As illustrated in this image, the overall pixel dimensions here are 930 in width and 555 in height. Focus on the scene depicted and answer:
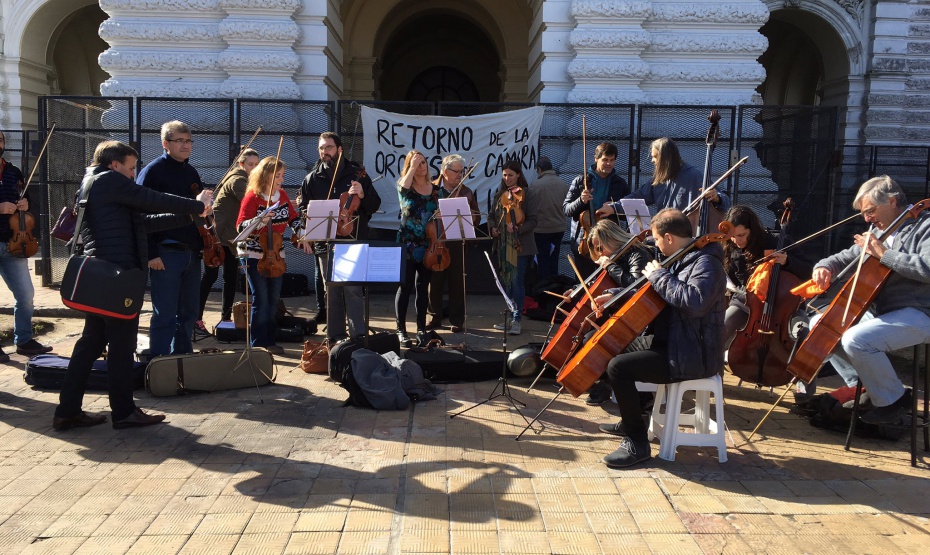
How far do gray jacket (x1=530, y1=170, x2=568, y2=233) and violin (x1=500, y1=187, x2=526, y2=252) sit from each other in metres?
0.66

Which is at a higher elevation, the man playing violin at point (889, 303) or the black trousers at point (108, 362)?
the man playing violin at point (889, 303)

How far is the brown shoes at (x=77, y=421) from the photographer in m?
4.89

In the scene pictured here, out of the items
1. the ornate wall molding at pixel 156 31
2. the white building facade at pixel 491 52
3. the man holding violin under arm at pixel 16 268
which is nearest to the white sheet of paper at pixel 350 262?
the man holding violin under arm at pixel 16 268

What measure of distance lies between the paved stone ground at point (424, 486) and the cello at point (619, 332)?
1.69ft

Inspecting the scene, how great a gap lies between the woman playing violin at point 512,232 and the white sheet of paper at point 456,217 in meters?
1.06

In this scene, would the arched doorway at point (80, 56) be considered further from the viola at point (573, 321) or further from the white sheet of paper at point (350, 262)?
the viola at point (573, 321)

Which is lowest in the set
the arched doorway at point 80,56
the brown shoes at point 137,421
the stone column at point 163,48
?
the brown shoes at point 137,421

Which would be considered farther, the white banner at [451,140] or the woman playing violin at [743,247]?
the white banner at [451,140]

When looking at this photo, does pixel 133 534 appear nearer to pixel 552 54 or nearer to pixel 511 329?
pixel 511 329

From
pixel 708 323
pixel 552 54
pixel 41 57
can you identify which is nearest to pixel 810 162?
pixel 552 54

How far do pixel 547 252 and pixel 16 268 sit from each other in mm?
5157

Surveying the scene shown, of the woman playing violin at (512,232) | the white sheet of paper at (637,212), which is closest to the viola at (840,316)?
the white sheet of paper at (637,212)

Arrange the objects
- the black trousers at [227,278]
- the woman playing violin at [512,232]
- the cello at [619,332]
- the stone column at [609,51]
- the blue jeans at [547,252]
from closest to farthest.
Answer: the cello at [619,332] < the woman playing violin at [512,232] < the black trousers at [227,278] < the blue jeans at [547,252] < the stone column at [609,51]

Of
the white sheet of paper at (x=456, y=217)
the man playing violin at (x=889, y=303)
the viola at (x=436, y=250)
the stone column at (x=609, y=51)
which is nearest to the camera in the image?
the man playing violin at (x=889, y=303)
